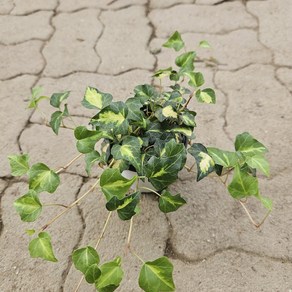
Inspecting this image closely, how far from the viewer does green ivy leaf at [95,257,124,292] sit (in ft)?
2.61

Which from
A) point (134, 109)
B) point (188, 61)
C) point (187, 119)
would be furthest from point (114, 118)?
point (188, 61)

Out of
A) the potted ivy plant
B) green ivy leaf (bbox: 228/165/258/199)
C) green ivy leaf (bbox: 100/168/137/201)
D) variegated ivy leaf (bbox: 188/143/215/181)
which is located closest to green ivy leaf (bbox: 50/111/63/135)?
the potted ivy plant

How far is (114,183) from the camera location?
838 mm

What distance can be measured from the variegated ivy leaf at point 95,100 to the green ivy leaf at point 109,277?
36 centimetres

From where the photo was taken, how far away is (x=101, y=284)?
79 centimetres

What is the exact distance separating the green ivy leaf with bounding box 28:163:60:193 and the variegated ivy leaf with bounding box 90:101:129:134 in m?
0.16

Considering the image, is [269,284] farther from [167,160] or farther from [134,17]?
[134,17]

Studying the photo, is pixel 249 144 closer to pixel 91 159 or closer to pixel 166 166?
pixel 166 166

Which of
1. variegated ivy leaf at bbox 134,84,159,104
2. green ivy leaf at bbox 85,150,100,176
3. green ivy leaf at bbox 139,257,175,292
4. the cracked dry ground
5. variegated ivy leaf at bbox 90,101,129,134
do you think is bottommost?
the cracked dry ground

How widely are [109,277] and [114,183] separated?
19 cm

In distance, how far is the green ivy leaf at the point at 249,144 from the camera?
0.95 m

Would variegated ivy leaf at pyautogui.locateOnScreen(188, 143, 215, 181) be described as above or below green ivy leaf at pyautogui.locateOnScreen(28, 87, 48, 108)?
below

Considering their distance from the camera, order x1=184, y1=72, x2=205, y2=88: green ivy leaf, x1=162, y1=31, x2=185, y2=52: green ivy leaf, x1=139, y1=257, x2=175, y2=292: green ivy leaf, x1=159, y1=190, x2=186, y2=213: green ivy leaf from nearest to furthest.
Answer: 1. x1=139, y1=257, x2=175, y2=292: green ivy leaf
2. x1=159, y1=190, x2=186, y2=213: green ivy leaf
3. x1=184, y1=72, x2=205, y2=88: green ivy leaf
4. x1=162, y1=31, x2=185, y2=52: green ivy leaf

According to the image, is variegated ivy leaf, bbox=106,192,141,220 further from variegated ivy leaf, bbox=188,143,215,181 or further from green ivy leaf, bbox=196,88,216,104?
green ivy leaf, bbox=196,88,216,104
